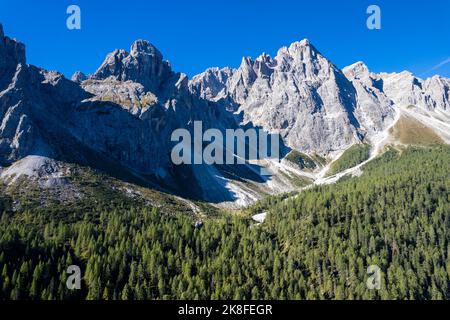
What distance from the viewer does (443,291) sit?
122 meters

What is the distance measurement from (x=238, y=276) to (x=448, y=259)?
73482 mm

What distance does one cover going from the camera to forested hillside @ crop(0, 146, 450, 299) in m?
112

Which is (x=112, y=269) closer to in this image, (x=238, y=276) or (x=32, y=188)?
(x=238, y=276)

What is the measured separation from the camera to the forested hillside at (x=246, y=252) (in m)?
112

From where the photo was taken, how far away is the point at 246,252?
134m
